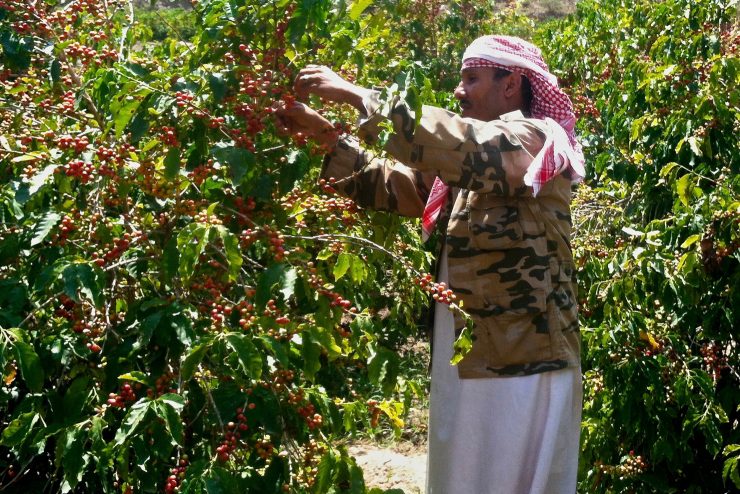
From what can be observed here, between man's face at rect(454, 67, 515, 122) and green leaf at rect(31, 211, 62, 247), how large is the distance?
1250mm

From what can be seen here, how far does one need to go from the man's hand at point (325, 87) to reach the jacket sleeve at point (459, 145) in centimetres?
4

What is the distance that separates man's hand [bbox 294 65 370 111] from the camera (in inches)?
99.2

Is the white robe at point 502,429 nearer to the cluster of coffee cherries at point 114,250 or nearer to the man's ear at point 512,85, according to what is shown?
the man's ear at point 512,85

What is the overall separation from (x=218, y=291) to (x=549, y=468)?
3.88ft

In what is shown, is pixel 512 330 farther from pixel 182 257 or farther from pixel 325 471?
pixel 182 257

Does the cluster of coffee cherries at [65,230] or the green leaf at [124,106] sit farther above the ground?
the green leaf at [124,106]

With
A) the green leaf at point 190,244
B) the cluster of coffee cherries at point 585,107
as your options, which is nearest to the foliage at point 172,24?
the green leaf at point 190,244

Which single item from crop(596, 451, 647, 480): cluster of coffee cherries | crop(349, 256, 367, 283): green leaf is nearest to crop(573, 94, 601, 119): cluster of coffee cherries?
crop(596, 451, 647, 480): cluster of coffee cherries

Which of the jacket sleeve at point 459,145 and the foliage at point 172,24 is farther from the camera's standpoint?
the foliage at point 172,24

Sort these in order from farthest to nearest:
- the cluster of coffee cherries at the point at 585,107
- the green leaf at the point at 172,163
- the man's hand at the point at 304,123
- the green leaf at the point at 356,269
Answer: the cluster of coffee cherries at the point at 585,107 → the man's hand at the point at 304,123 → the green leaf at the point at 356,269 → the green leaf at the point at 172,163

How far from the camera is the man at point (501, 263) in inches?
109

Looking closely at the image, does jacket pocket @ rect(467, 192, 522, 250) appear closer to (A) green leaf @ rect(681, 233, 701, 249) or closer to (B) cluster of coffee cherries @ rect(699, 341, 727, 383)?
(A) green leaf @ rect(681, 233, 701, 249)

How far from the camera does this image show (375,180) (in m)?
3.05

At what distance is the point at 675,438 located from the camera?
3.97 metres
